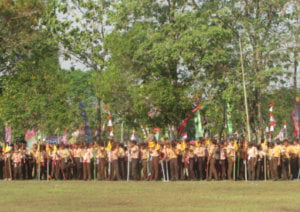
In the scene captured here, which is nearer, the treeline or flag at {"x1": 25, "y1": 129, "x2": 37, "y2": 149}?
the treeline

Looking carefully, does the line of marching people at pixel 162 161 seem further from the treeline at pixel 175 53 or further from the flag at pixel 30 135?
the flag at pixel 30 135

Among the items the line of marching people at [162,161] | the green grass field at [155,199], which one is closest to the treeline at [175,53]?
the line of marching people at [162,161]

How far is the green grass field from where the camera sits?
55.9 ft

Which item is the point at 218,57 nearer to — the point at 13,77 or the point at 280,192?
the point at 13,77

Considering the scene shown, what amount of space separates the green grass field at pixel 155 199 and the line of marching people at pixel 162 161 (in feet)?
21.9

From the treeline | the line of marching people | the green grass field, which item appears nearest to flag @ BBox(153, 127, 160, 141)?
the treeline

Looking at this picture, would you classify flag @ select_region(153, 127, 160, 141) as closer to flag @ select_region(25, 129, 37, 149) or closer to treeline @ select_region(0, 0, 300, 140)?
treeline @ select_region(0, 0, 300, 140)

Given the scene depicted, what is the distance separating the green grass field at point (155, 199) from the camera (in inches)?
671

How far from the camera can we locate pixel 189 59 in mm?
40562

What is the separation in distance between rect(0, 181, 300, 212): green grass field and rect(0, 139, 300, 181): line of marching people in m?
6.69

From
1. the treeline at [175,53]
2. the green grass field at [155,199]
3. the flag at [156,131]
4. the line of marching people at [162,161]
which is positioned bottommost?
the green grass field at [155,199]

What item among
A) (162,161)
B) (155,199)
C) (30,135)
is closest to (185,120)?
(162,161)

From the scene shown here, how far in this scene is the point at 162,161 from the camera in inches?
1262

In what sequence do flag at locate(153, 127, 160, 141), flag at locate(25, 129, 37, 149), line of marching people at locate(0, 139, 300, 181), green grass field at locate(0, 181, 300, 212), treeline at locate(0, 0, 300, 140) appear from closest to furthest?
green grass field at locate(0, 181, 300, 212)
line of marching people at locate(0, 139, 300, 181)
treeline at locate(0, 0, 300, 140)
flag at locate(153, 127, 160, 141)
flag at locate(25, 129, 37, 149)
